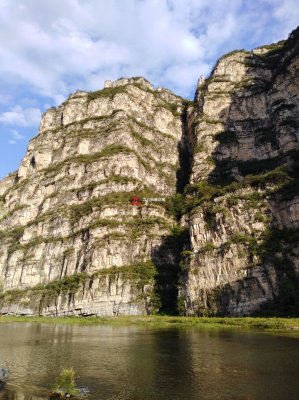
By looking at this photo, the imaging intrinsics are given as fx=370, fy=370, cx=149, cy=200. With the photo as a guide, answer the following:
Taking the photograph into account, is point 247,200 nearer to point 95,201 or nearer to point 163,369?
point 95,201

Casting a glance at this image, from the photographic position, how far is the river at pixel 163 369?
17.4m

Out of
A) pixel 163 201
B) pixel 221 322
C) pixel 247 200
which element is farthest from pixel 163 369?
pixel 163 201

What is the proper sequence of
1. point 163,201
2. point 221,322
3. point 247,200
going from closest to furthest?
point 221,322 < point 247,200 < point 163,201

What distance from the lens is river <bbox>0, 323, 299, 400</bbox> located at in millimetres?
17447

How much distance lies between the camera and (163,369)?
75.0ft

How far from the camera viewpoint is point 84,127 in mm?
135875

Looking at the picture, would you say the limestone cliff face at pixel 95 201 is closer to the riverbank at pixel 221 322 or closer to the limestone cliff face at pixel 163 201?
the limestone cliff face at pixel 163 201

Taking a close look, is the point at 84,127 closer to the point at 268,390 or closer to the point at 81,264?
the point at 81,264

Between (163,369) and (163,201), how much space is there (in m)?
88.8

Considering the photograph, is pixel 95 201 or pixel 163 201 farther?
pixel 163 201

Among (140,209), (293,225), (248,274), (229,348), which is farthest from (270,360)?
(140,209)

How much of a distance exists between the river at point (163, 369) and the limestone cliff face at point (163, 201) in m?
35.9

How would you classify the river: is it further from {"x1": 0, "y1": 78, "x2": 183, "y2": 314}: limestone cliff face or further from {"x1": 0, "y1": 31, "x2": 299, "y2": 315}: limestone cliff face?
{"x1": 0, "y1": 78, "x2": 183, "y2": 314}: limestone cliff face

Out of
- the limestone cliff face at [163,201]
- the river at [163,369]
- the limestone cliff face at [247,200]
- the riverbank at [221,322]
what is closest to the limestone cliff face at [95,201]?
the limestone cliff face at [163,201]
